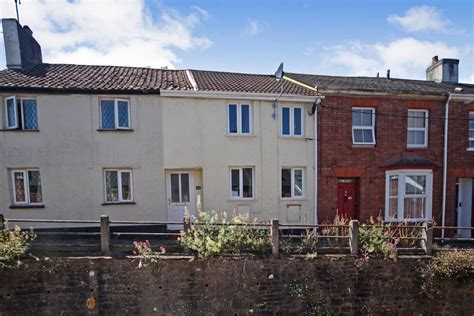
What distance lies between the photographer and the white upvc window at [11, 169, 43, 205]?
8.78m

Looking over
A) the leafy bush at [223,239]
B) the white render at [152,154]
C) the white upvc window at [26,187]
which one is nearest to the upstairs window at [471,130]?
the white render at [152,154]

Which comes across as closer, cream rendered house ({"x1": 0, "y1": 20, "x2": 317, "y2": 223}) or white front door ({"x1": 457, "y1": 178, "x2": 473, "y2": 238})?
cream rendered house ({"x1": 0, "y1": 20, "x2": 317, "y2": 223})

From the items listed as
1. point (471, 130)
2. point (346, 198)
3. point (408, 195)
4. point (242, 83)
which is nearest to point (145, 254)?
point (242, 83)

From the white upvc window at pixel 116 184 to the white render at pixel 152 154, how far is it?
0.71 feet

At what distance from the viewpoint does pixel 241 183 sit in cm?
976

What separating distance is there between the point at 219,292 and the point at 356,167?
6.89 meters

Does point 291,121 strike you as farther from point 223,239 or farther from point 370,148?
point 223,239

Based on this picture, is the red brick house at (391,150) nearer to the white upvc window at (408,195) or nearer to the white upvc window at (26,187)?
the white upvc window at (408,195)

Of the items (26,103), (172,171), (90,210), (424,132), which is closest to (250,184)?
(172,171)

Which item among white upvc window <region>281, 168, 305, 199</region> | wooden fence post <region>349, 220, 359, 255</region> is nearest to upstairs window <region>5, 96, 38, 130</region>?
white upvc window <region>281, 168, 305, 199</region>

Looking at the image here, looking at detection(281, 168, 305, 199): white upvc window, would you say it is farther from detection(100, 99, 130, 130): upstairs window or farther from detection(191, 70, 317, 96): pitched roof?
detection(100, 99, 130, 130): upstairs window

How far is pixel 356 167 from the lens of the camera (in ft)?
32.1

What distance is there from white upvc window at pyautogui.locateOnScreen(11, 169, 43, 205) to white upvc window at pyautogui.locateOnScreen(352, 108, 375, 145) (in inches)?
466

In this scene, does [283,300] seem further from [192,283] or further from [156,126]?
Answer: [156,126]
